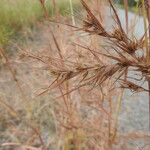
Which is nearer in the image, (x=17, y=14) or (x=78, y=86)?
(x=78, y=86)

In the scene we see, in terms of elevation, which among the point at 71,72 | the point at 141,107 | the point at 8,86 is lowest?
the point at 141,107

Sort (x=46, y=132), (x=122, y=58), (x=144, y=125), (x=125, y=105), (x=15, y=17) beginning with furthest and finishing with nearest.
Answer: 1. (x=15, y=17)
2. (x=125, y=105)
3. (x=144, y=125)
4. (x=46, y=132)
5. (x=122, y=58)

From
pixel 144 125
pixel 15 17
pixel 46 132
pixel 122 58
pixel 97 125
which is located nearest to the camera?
pixel 122 58

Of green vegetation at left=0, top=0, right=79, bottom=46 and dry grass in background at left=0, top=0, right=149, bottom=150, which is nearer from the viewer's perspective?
dry grass in background at left=0, top=0, right=149, bottom=150

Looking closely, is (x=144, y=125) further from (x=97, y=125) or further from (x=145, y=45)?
(x=145, y=45)

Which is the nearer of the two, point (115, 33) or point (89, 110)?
point (115, 33)

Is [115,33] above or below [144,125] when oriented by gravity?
above

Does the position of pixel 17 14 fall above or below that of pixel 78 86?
below

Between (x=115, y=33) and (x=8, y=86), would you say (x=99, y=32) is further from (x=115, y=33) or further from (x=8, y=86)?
(x=8, y=86)

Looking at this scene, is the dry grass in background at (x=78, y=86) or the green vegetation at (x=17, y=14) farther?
the green vegetation at (x=17, y=14)

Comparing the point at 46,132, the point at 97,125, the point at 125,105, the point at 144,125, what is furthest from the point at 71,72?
the point at 125,105
